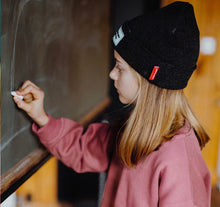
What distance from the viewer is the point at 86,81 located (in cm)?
170

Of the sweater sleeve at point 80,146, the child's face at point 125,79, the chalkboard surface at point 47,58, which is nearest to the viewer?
the chalkboard surface at point 47,58

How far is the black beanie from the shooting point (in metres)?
0.84

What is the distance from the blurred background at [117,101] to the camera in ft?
6.16

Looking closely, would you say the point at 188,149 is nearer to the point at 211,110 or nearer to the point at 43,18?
the point at 43,18

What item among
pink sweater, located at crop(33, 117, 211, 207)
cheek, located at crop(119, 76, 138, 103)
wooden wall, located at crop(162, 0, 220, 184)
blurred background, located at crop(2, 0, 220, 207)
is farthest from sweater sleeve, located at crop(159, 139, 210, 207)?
wooden wall, located at crop(162, 0, 220, 184)

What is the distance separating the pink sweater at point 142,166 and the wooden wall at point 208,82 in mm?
1354

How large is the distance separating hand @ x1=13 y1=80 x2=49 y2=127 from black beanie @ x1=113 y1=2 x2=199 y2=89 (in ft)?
0.97

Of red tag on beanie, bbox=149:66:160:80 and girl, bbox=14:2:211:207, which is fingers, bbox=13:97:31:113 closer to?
girl, bbox=14:2:211:207

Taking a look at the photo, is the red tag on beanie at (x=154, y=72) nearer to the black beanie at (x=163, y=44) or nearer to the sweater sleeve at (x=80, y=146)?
the black beanie at (x=163, y=44)

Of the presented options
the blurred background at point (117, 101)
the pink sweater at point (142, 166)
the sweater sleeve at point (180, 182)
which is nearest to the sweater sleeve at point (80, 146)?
the pink sweater at point (142, 166)

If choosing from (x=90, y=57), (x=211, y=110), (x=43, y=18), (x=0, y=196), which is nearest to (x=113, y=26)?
(x=90, y=57)

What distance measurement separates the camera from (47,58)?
3.50 ft

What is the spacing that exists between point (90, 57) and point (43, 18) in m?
0.76

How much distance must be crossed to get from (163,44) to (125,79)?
0.55 feet
